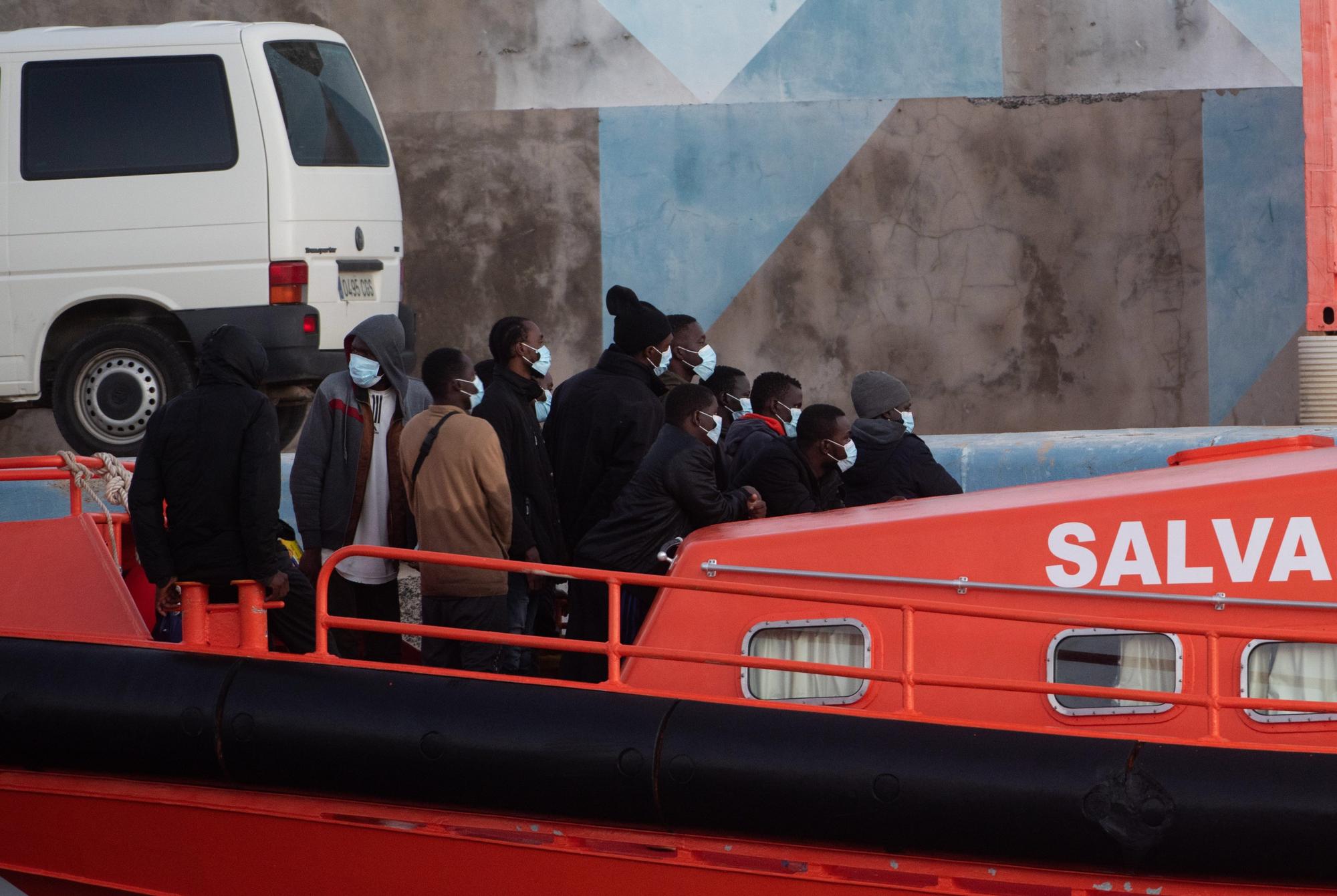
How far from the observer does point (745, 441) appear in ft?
20.9

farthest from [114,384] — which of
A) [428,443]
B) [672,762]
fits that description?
[672,762]

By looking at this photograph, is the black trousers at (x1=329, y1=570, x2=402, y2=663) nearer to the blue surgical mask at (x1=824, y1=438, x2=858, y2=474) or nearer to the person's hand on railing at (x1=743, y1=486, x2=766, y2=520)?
the person's hand on railing at (x1=743, y1=486, x2=766, y2=520)

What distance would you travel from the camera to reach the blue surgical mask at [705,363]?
6926 millimetres

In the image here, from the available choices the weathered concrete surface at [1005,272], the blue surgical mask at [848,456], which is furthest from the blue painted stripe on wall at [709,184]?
the blue surgical mask at [848,456]

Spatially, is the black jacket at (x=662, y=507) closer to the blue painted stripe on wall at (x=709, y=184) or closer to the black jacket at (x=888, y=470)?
the black jacket at (x=888, y=470)

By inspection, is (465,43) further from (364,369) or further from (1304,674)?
(1304,674)

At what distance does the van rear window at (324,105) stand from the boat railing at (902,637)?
4.78 metres

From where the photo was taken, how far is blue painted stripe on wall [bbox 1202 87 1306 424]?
491 inches

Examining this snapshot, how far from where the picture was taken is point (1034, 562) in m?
4.66

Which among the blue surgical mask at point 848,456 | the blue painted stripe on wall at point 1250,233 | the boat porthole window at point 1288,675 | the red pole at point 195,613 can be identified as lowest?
the boat porthole window at point 1288,675

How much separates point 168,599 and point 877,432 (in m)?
2.69

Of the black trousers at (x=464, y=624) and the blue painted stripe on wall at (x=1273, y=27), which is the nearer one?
the black trousers at (x=464, y=624)

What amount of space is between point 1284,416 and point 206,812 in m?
9.94

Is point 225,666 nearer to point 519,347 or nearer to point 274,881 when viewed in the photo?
point 274,881
